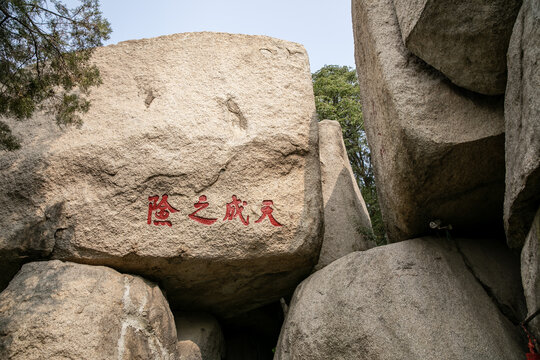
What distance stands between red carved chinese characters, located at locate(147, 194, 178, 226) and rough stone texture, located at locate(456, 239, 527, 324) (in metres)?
3.00

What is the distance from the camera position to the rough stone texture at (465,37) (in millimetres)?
3066

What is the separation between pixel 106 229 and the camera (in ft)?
13.2

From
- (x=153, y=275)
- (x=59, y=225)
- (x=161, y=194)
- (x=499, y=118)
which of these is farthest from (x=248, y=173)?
(x=499, y=118)

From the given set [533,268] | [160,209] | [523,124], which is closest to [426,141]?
[523,124]

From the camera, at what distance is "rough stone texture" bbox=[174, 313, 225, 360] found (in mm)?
4403

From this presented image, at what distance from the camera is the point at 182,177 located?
4.31m

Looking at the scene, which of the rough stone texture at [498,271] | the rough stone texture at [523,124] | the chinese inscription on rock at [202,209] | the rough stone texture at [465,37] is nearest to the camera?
the rough stone texture at [523,124]

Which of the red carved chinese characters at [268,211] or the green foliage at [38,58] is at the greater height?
the green foliage at [38,58]

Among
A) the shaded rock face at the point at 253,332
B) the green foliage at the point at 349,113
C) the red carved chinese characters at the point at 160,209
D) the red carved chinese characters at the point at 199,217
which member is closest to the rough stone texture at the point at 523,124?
the red carved chinese characters at the point at 199,217

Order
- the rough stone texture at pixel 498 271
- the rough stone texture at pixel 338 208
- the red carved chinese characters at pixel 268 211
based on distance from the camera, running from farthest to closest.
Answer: the rough stone texture at pixel 338 208
the red carved chinese characters at pixel 268 211
the rough stone texture at pixel 498 271

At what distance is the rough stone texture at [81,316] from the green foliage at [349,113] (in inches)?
212

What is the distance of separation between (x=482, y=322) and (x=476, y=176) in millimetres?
1250

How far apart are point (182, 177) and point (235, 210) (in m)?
0.67

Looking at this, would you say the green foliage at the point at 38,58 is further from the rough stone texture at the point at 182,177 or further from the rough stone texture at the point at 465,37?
the rough stone texture at the point at 465,37
